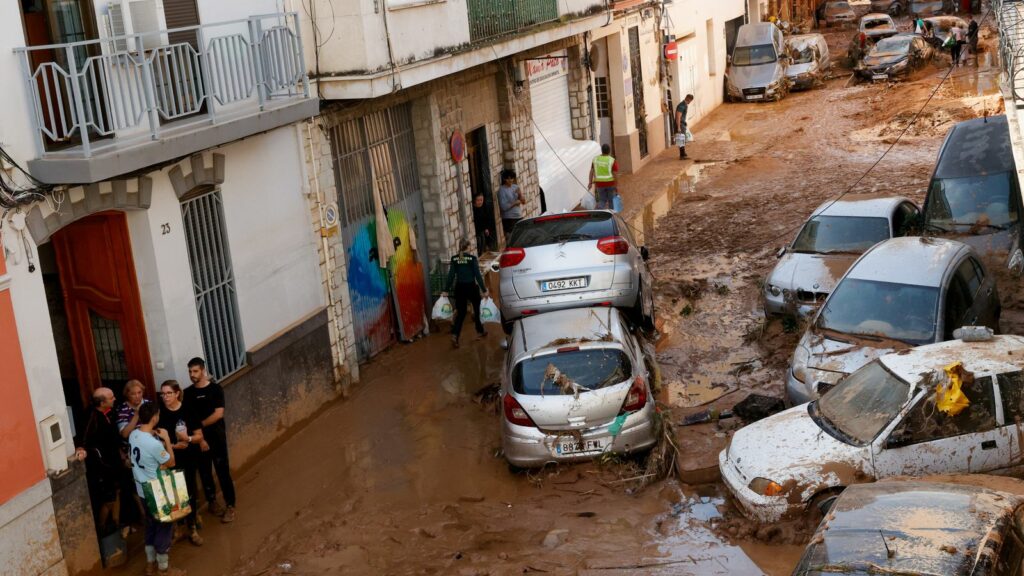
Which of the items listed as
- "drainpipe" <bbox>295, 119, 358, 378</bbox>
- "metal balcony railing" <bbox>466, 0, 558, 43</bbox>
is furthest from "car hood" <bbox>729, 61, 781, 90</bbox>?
"drainpipe" <bbox>295, 119, 358, 378</bbox>

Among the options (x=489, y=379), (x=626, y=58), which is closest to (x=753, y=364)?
(x=489, y=379)

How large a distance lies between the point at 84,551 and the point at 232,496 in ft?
5.60

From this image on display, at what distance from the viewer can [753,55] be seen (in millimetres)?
36812

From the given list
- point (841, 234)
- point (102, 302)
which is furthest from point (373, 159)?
point (841, 234)

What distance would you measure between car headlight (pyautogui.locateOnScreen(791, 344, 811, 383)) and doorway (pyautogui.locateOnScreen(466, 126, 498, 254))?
775 cm

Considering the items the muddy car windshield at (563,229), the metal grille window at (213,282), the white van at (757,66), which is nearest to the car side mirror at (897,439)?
the muddy car windshield at (563,229)

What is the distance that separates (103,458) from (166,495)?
72 cm

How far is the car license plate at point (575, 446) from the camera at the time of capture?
35.9ft

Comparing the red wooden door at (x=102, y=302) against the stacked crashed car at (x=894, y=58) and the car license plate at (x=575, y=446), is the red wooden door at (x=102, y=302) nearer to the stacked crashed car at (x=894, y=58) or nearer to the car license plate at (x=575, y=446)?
the car license plate at (x=575, y=446)

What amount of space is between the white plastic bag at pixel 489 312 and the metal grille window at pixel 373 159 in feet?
6.60

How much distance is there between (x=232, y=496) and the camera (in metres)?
11.1

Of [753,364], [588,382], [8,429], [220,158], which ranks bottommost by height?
[753,364]

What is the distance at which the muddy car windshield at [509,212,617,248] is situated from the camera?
14.9 metres

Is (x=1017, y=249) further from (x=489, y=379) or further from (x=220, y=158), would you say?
(x=220, y=158)
